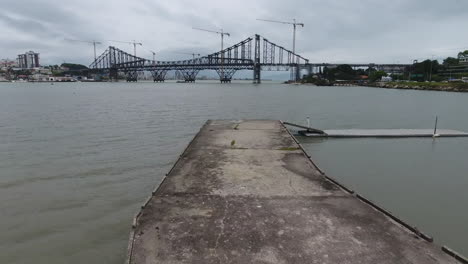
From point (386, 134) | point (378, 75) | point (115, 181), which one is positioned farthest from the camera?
point (378, 75)

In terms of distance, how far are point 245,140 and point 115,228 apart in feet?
21.0

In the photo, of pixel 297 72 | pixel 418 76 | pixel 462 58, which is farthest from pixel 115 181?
pixel 297 72

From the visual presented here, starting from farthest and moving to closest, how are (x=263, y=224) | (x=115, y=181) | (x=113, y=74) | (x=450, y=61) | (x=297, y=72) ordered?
(x=113, y=74) → (x=297, y=72) → (x=450, y=61) → (x=115, y=181) → (x=263, y=224)

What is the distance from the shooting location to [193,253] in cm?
387

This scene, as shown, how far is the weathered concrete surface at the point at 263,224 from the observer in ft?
12.7

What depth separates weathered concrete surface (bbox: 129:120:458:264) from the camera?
12.7 ft

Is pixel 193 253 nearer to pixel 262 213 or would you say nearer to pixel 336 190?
pixel 262 213

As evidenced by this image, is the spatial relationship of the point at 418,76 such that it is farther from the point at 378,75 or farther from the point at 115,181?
the point at 115,181

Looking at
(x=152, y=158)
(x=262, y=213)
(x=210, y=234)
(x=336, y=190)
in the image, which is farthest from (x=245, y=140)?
(x=210, y=234)

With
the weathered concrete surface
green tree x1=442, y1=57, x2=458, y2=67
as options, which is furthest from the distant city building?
the weathered concrete surface

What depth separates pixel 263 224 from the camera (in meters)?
4.64

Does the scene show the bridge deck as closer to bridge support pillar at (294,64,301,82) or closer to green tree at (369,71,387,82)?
green tree at (369,71,387,82)

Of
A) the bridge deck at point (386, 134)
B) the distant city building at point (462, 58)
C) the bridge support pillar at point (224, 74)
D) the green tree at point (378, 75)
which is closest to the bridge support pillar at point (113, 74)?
the bridge support pillar at point (224, 74)

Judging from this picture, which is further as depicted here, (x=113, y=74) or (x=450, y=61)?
(x=113, y=74)
